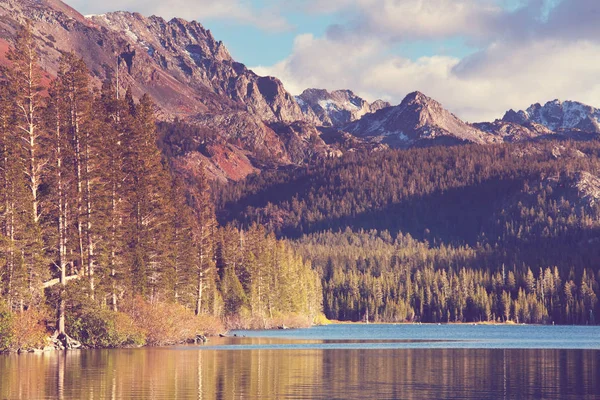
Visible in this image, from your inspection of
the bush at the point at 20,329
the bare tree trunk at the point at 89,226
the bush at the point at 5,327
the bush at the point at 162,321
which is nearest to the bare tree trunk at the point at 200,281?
the bush at the point at 162,321

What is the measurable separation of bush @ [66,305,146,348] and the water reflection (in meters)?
3.78

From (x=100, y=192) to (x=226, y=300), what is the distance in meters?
62.3

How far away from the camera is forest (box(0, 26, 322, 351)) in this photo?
77125 mm

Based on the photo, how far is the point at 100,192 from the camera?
8681 cm

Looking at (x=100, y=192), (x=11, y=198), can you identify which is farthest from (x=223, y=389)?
(x=100, y=192)

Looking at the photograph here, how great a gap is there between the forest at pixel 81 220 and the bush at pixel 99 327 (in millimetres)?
94

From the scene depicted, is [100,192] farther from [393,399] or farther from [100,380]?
[393,399]

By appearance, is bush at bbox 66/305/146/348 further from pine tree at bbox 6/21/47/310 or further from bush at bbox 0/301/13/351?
bush at bbox 0/301/13/351

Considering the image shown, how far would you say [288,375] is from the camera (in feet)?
190

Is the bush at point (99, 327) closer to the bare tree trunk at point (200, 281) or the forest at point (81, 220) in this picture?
the forest at point (81, 220)

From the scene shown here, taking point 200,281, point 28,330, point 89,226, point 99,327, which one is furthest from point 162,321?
point 200,281

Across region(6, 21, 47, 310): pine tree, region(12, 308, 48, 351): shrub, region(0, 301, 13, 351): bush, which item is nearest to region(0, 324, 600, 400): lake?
region(12, 308, 48, 351): shrub

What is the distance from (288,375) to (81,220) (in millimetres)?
32975

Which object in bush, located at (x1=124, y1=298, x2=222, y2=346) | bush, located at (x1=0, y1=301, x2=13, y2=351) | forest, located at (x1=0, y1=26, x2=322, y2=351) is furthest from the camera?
bush, located at (x1=124, y1=298, x2=222, y2=346)
